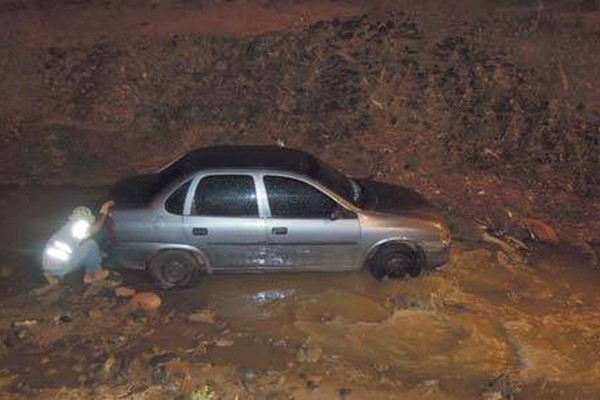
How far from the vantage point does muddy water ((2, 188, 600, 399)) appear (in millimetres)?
6402

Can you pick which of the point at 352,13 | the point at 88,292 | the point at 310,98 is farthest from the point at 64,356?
the point at 352,13

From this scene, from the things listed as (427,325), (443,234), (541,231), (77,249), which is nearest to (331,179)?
(443,234)

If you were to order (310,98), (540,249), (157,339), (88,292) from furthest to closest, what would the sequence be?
(310,98) → (540,249) → (88,292) → (157,339)

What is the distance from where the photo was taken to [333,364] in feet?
21.5

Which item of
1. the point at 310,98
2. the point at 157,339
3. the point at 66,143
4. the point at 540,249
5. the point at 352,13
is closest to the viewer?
the point at 157,339

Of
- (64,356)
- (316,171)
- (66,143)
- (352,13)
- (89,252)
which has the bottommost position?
(64,356)

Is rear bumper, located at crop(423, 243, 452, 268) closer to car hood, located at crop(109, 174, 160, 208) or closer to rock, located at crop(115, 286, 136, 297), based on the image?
car hood, located at crop(109, 174, 160, 208)

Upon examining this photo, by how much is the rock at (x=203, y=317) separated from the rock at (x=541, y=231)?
4684mm

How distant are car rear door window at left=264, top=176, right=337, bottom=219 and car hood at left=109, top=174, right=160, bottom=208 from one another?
1.35 m

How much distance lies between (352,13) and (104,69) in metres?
4.98

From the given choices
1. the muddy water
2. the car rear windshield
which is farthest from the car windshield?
the muddy water

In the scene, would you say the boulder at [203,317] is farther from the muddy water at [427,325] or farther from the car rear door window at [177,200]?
the car rear door window at [177,200]

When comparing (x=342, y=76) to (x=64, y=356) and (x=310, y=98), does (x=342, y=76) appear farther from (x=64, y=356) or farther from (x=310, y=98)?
(x=64, y=356)

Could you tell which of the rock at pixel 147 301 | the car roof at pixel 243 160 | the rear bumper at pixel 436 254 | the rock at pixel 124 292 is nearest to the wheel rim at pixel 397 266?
A: the rear bumper at pixel 436 254
